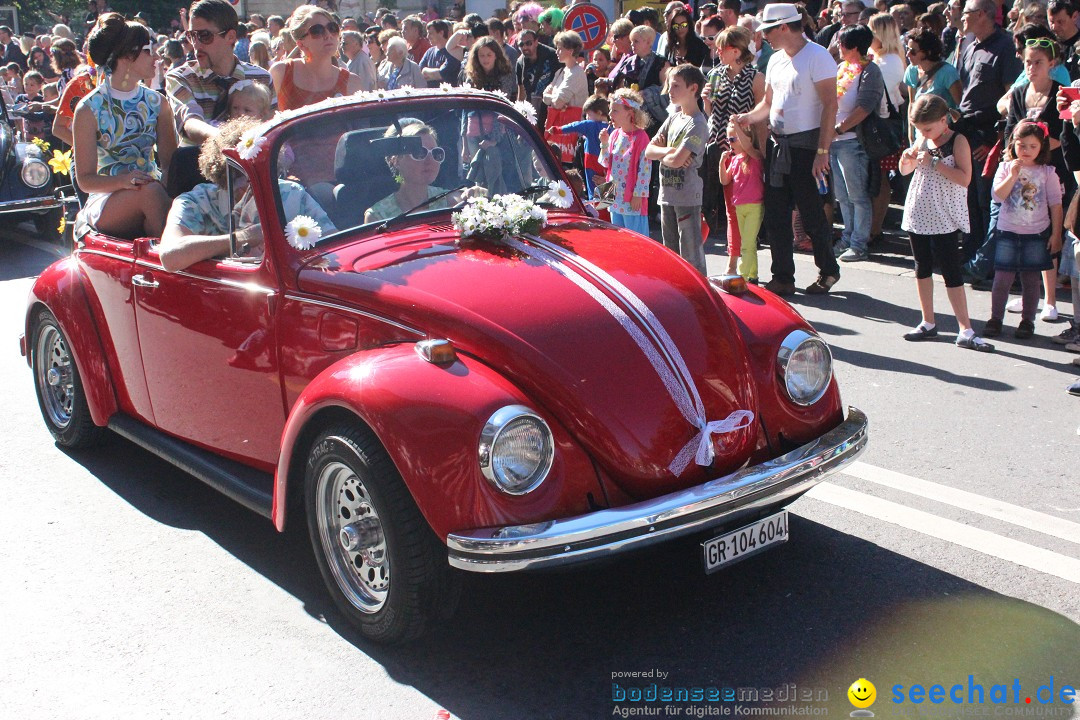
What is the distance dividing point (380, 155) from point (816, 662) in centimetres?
263

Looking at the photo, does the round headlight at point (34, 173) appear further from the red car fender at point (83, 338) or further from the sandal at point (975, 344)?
the sandal at point (975, 344)

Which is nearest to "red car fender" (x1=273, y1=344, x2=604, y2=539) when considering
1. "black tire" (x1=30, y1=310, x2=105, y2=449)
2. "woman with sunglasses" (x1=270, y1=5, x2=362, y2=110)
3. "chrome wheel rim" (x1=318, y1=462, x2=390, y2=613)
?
"chrome wheel rim" (x1=318, y1=462, x2=390, y2=613)

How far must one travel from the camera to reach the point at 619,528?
341 cm

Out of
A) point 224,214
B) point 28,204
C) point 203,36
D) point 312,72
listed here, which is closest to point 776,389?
point 224,214

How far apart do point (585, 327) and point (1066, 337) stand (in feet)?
15.6

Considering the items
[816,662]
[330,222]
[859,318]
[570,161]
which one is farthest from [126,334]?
[570,161]

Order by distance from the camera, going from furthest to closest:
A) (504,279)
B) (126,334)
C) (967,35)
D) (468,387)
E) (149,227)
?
(967,35) < (149,227) < (126,334) < (504,279) < (468,387)

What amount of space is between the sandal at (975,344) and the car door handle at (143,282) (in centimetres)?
503

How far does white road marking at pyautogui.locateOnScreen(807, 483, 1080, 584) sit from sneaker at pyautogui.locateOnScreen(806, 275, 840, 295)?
403 cm

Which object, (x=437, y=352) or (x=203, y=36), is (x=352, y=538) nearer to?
(x=437, y=352)

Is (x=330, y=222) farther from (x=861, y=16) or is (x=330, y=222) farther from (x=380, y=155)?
(x=861, y=16)

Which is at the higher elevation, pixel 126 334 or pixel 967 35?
pixel 967 35

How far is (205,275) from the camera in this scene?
4750 millimetres

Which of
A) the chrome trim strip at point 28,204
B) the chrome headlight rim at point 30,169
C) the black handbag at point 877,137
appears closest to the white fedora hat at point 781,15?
the black handbag at point 877,137
